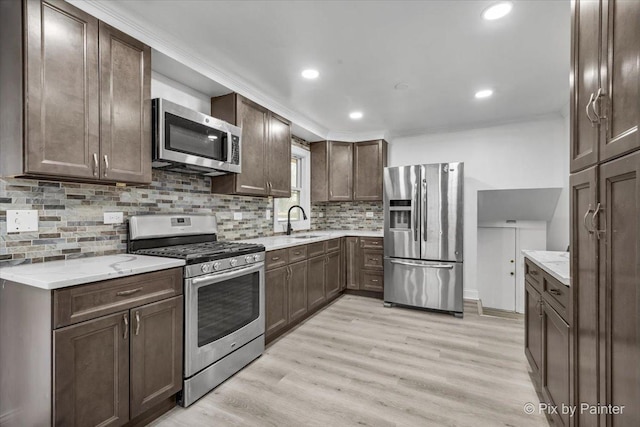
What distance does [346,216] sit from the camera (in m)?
5.16

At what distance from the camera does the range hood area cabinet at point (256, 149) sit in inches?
113

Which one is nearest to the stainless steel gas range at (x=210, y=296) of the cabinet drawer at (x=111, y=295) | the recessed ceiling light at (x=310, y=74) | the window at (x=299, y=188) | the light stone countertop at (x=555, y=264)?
the cabinet drawer at (x=111, y=295)

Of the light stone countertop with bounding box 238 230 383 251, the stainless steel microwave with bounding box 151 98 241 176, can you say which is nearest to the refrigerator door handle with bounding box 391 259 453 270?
the light stone countertop with bounding box 238 230 383 251

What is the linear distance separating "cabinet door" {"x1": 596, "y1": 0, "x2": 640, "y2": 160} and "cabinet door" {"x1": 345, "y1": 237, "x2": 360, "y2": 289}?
11.3 feet

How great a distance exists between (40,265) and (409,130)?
14.5 ft

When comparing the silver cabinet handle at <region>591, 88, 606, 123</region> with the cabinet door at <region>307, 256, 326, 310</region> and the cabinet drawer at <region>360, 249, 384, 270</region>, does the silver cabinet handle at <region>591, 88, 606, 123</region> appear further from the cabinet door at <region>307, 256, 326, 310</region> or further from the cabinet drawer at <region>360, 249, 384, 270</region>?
the cabinet drawer at <region>360, 249, 384, 270</region>

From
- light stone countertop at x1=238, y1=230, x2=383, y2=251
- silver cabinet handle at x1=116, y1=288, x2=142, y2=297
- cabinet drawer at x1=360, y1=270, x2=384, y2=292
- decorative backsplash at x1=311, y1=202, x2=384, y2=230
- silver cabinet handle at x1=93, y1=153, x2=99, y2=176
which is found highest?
silver cabinet handle at x1=93, y1=153, x2=99, y2=176

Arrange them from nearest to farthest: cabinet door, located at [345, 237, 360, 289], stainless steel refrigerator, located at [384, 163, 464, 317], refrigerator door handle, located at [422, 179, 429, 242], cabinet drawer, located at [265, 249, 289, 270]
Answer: cabinet drawer, located at [265, 249, 289, 270], stainless steel refrigerator, located at [384, 163, 464, 317], refrigerator door handle, located at [422, 179, 429, 242], cabinet door, located at [345, 237, 360, 289]

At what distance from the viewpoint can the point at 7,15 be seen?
5.16 feet

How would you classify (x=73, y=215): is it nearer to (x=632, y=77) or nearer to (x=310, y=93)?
(x=310, y=93)

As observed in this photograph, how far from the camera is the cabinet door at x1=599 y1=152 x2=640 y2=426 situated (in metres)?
0.89

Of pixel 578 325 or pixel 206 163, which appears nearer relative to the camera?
pixel 578 325

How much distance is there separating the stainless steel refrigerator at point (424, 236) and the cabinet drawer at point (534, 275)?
1.41 m

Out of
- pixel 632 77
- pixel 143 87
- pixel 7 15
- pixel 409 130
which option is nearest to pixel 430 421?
pixel 632 77
